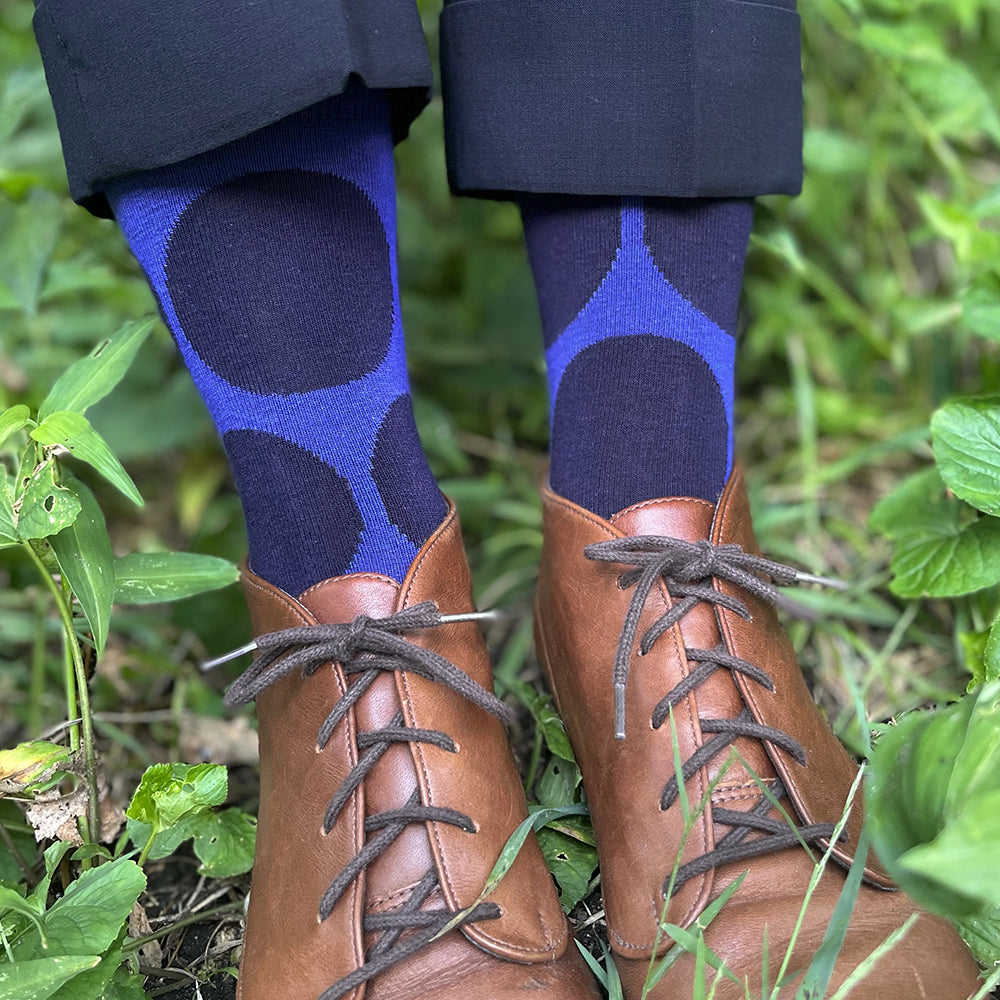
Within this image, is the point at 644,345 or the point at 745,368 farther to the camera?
the point at 745,368

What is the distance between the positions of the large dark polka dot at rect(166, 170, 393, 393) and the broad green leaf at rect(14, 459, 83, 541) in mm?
168

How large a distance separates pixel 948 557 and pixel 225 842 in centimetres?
72

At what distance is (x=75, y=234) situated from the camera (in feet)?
4.52

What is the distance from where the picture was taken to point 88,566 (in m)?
0.73

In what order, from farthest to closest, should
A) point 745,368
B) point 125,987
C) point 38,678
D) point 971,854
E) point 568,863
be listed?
point 745,368
point 38,678
point 568,863
point 125,987
point 971,854

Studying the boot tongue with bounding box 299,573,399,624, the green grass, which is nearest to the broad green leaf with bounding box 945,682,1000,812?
the green grass

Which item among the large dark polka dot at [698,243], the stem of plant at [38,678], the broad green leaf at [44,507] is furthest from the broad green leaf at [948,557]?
the stem of plant at [38,678]

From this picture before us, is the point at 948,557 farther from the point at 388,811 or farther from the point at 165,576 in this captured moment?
the point at 165,576

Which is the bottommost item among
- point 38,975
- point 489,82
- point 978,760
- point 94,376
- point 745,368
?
point 745,368

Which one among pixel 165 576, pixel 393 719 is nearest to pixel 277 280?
pixel 165 576

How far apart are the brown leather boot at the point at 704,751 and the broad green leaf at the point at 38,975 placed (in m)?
0.38

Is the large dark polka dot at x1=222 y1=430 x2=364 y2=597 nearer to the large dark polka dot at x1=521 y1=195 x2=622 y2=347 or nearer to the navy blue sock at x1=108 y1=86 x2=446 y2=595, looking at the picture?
the navy blue sock at x1=108 y1=86 x2=446 y2=595

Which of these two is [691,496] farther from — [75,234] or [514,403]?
[75,234]

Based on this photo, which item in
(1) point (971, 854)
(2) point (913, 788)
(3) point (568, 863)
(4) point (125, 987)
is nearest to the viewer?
(1) point (971, 854)
